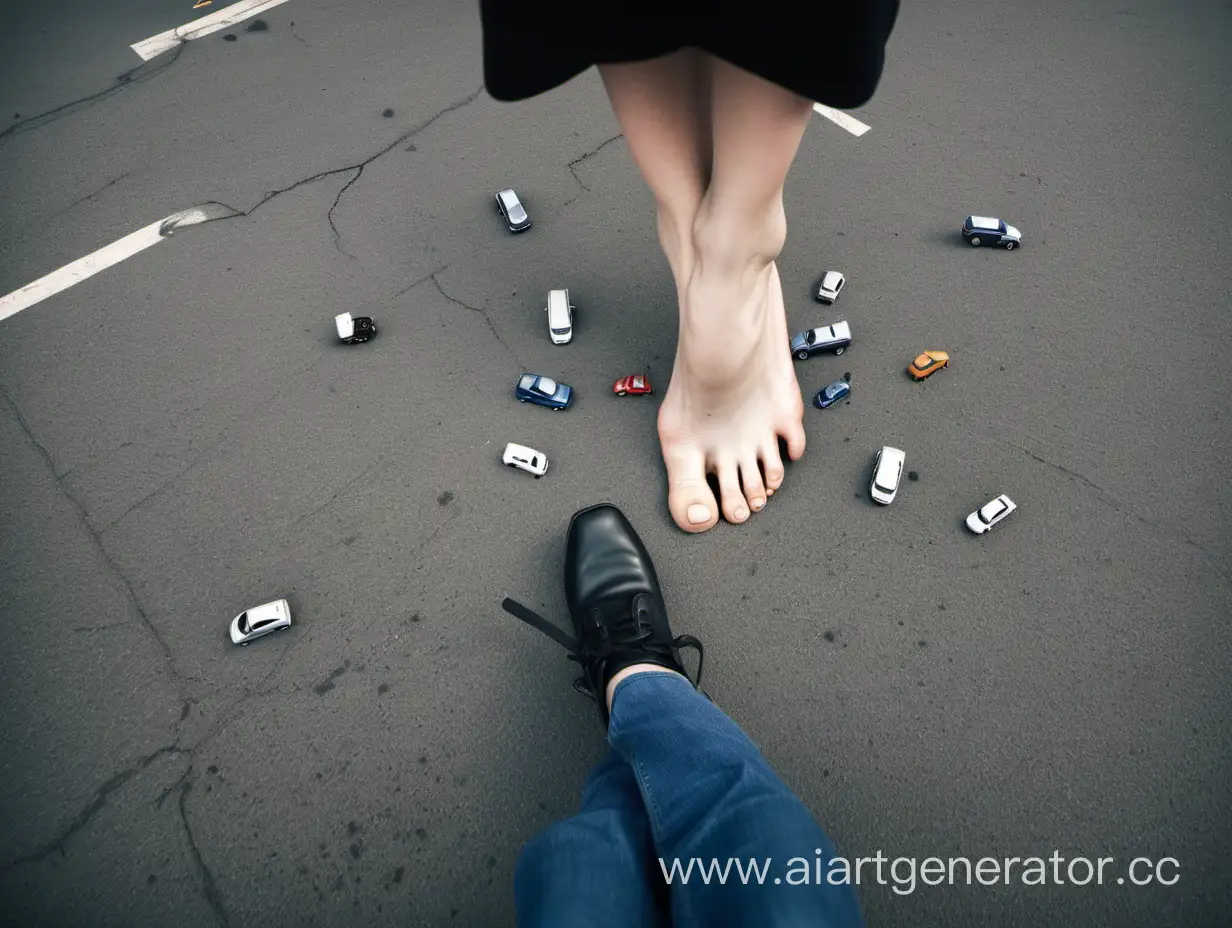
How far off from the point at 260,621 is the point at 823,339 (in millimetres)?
2312

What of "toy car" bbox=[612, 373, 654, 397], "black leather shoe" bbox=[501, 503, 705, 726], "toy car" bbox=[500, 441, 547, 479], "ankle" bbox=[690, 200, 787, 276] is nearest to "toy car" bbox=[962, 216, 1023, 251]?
"ankle" bbox=[690, 200, 787, 276]

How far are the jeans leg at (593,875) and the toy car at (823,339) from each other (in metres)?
1.84

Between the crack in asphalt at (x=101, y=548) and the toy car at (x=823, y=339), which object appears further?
the toy car at (x=823, y=339)

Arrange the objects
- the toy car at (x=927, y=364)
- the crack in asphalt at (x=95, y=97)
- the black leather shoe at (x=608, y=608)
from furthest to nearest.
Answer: the crack in asphalt at (x=95, y=97), the toy car at (x=927, y=364), the black leather shoe at (x=608, y=608)

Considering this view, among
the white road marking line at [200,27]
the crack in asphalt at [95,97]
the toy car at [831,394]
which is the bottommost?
the toy car at [831,394]

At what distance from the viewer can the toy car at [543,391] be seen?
2.70 m

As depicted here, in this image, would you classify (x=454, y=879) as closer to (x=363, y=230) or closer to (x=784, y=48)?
→ (x=784, y=48)

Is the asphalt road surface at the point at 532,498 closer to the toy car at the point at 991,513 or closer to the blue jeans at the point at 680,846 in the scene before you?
the toy car at the point at 991,513

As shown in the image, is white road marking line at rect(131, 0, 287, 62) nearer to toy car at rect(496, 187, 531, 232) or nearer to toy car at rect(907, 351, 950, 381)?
toy car at rect(496, 187, 531, 232)

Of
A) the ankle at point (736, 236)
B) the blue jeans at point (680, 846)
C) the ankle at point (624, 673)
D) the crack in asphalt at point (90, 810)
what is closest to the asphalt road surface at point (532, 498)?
the crack in asphalt at point (90, 810)

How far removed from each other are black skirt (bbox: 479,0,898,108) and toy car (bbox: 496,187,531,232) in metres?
1.85

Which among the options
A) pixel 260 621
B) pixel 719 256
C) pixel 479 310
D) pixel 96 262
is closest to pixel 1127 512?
pixel 719 256

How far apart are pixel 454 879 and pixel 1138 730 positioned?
2.18 m

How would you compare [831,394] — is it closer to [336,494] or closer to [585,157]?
[585,157]
